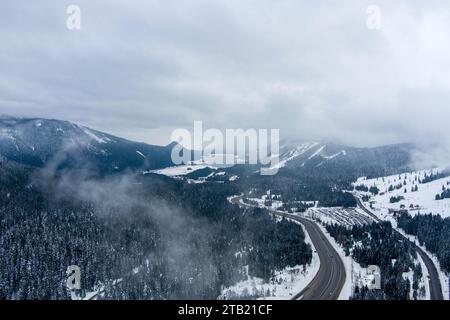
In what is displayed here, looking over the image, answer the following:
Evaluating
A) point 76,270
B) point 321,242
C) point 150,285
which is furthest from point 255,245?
point 76,270

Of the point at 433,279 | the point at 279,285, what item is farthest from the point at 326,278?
the point at 433,279

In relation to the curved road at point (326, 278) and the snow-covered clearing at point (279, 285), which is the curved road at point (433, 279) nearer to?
the curved road at point (326, 278)

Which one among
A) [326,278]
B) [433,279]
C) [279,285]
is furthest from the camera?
[326,278]

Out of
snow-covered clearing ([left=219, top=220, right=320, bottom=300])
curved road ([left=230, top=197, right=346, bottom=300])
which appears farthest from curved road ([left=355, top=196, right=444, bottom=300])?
snow-covered clearing ([left=219, top=220, right=320, bottom=300])

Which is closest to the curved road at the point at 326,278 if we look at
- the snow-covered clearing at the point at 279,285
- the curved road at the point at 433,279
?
the snow-covered clearing at the point at 279,285

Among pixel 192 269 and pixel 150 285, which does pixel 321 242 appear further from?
pixel 150 285

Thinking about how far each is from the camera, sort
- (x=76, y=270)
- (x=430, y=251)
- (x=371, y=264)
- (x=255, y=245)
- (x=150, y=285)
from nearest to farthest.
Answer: (x=371, y=264) < (x=150, y=285) < (x=430, y=251) < (x=76, y=270) < (x=255, y=245)

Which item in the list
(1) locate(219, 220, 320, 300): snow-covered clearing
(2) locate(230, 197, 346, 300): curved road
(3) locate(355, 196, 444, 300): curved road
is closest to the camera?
(2) locate(230, 197, 346, 300): curved road

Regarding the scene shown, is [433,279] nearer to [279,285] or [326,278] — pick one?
[326,278]

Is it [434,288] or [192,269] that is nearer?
[434,288]

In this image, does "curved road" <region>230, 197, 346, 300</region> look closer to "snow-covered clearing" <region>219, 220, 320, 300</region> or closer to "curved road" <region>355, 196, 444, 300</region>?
"snow-covered clearing" <region>219, 220, 320, 300</region>
